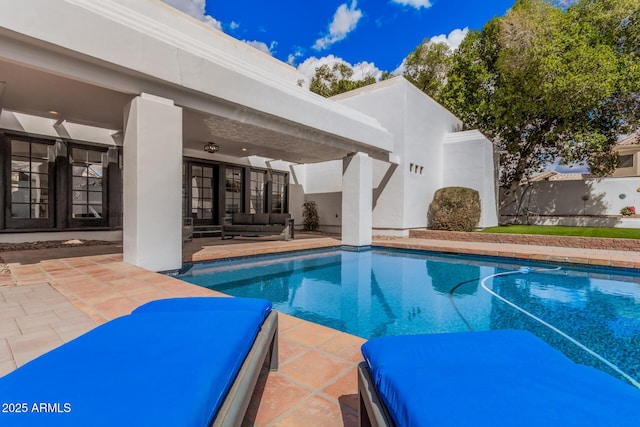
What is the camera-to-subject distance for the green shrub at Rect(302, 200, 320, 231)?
44.1 feet

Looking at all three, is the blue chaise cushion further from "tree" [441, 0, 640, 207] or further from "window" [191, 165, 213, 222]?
"tree" [441, 0, 640, 207]

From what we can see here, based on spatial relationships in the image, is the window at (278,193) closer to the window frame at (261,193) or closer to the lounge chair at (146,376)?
the window frame at (261,193)

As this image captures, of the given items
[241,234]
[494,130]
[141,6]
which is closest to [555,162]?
[494,130]

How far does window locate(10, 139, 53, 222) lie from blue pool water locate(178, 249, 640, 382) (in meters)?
4.82

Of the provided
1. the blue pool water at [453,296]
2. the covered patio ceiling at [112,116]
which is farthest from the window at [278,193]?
the blue pool water at [453,296]

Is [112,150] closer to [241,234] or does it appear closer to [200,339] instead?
[241,234]

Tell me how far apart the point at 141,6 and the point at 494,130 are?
48.3 feet

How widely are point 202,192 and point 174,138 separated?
233 inches

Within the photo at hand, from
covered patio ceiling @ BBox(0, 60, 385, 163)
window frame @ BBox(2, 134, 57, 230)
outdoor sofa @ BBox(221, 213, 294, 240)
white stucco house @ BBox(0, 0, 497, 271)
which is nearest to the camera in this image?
white stucco house @ BBox(0, 0, 497, 271)

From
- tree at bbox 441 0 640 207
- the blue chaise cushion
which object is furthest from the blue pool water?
tree at bbox 441 0 640 207

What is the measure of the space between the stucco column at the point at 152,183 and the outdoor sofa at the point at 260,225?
4.42 metres

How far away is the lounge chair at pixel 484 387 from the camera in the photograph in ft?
2.64

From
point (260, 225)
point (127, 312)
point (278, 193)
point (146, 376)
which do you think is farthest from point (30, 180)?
point (146, 376)

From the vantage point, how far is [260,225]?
9.64m
